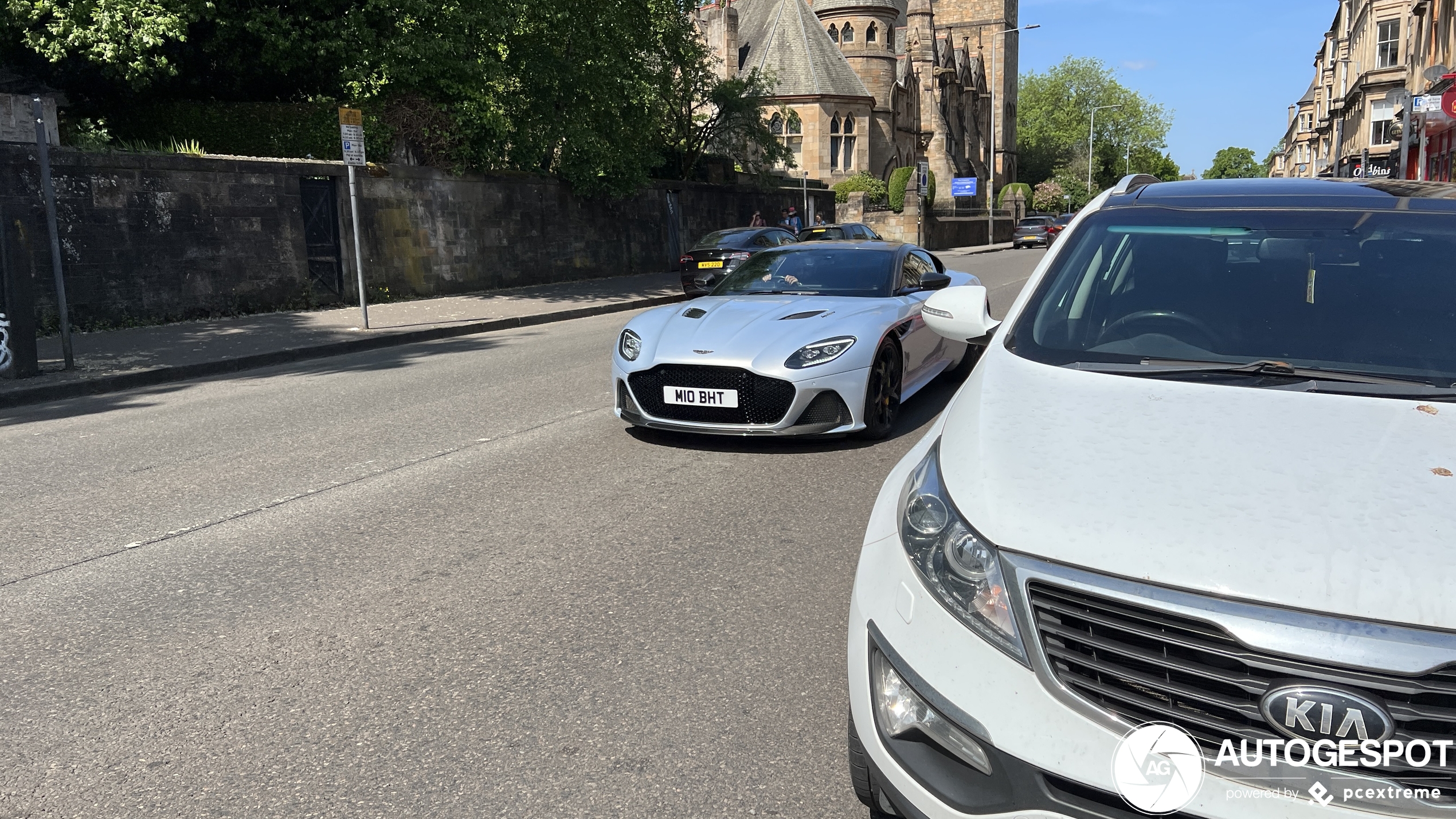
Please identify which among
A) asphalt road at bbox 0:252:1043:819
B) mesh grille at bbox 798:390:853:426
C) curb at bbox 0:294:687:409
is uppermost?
mesh grille at bbox 798:390:853:426

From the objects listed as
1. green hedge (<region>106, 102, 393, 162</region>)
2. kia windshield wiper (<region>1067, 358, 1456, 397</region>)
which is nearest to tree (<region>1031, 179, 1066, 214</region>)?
green hedge (<region>106, 102, 393, 162</region>)

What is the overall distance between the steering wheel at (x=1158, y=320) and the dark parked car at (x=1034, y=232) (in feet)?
159

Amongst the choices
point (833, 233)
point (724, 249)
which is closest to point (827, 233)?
point (833, 233)

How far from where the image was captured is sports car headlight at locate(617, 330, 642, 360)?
22.9ft

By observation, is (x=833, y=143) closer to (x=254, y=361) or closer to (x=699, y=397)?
(x=254, y=361)

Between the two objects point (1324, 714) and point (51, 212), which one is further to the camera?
point (51, 212)

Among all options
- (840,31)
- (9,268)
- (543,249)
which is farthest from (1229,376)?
(840,31)

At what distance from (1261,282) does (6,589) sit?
4.98 m

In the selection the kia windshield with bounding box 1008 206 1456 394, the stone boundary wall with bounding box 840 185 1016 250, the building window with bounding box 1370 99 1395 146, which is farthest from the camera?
the building window with bounding box 1370 99 1395 146

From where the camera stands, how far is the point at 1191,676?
72.7 inches

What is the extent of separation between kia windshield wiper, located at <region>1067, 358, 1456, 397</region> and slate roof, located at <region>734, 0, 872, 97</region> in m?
58.2

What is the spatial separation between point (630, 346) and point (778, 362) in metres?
1.14

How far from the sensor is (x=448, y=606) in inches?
164

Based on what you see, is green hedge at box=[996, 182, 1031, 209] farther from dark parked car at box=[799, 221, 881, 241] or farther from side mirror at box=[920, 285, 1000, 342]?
side mirror at box=[920, 285, 1000, 342]
